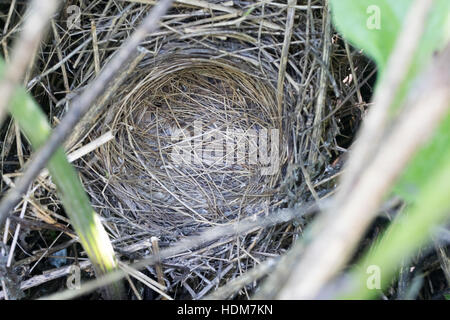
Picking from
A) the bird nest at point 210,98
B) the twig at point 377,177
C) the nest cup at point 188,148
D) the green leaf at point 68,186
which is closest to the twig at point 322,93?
the bird nest at point 210,98

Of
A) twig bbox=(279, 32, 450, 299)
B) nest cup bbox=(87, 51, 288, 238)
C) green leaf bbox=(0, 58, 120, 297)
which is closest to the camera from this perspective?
twig bbox=(279, 32, 450, 299)

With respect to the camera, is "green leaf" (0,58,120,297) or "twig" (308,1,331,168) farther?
"twig" (308,1,331,168)

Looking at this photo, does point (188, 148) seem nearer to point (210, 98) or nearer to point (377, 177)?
point (210, 98)

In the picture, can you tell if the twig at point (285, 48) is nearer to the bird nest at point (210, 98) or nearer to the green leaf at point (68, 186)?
the bird nest at point (210, 98)

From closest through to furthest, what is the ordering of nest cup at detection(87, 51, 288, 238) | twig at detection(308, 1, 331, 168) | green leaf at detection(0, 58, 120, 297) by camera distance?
1. green leaf at detection(0, 58, 120, 297)
2. twig at detection(308, 1, 331, 168)
3. nest cup at detection(87, 51, 288, 238)

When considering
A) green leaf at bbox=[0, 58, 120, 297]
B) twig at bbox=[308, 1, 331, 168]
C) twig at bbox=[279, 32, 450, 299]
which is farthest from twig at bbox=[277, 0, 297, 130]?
twig at bbox=[279, 32, 450, 299]

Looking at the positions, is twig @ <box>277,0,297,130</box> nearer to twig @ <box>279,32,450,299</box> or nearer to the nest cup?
the nest cup

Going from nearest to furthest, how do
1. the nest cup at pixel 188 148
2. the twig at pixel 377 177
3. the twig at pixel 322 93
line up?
the twig at pixel 377 177
the twig at pixel 322 93
the nest cup at pixel 188 148

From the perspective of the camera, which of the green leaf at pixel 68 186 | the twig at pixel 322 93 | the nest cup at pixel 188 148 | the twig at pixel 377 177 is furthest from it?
the nest cup at pixel 188 148

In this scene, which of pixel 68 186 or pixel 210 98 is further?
pixel 210 98

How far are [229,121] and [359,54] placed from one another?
70cm

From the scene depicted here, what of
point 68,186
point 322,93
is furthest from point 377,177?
point 322,93

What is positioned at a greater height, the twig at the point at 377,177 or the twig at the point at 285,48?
the twig at the point at 285,48
